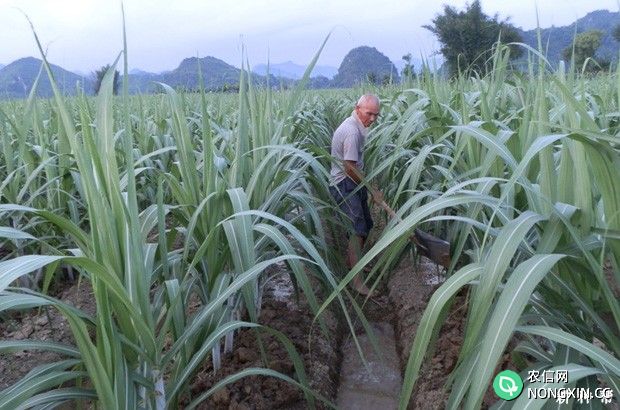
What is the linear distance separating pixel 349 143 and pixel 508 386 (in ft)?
6.02

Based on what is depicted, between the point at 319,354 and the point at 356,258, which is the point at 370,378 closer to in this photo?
the point at 319,354

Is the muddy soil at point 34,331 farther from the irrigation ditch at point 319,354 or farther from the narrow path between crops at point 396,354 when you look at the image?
the narrow path between crops at point 396,354

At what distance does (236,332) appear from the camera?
1889mm

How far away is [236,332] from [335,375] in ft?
1.33

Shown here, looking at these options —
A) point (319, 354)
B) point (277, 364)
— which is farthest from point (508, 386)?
point (319, 354)

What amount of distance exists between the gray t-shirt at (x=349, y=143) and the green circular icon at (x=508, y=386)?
5.64 feet

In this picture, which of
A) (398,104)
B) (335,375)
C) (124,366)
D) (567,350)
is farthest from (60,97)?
(398,104)

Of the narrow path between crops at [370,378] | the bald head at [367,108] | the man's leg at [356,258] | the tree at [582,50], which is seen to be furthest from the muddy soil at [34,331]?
the tree at [582,50]

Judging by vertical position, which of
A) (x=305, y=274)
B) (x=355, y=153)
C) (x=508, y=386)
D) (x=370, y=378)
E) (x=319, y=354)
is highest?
(x=355, y=153)

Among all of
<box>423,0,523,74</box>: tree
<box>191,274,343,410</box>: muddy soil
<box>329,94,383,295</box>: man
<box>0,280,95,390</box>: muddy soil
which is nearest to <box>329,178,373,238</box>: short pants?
<box>329,94,383,295</box>: man

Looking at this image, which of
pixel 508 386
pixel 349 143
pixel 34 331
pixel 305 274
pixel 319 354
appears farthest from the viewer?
pixel 349 143

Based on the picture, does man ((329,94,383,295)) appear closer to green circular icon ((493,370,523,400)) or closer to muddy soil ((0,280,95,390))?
muddy soil ((0,280,95,390))

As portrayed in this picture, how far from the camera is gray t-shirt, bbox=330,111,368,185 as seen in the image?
8.91 ft

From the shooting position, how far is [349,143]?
8.91ft
